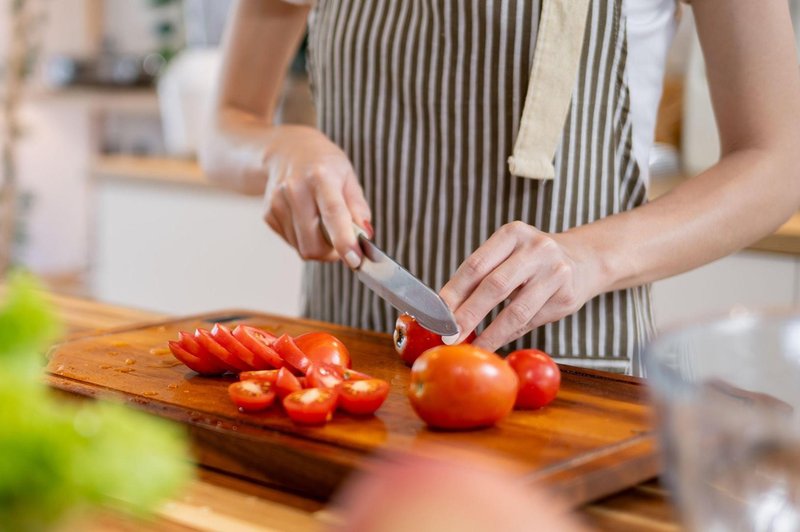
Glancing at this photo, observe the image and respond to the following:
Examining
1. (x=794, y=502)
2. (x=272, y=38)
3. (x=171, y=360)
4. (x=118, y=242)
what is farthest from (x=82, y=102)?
(x=794, y=502)

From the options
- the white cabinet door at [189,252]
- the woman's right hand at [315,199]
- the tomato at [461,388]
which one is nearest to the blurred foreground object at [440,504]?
the tomato at [461,388]

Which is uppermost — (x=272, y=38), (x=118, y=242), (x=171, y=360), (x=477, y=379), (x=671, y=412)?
(x=272, y=38)

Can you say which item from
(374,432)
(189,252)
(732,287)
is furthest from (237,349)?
(189,252)

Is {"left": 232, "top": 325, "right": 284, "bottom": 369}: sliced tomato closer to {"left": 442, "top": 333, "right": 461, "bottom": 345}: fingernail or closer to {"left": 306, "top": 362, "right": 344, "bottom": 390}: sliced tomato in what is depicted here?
{"left": 306, "top": 362, "right": 344, "bottom": 390}: sliced tomato

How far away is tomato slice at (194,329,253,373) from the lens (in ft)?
3.75

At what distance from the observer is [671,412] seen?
55cm

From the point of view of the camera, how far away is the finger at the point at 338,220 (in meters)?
1.24

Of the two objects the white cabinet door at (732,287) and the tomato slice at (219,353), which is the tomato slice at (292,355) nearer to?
the tomato slice at (219,353)

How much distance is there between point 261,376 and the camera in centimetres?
105

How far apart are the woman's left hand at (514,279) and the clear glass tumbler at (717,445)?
0.43 meters

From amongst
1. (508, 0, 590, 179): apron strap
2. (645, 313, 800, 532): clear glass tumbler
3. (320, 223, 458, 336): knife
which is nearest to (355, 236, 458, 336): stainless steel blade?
(320, 223, 458, 336): knife

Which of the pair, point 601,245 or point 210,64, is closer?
point 601,245

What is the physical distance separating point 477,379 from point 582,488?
0.49 feet

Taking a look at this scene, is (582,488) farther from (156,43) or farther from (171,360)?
(156,43)
